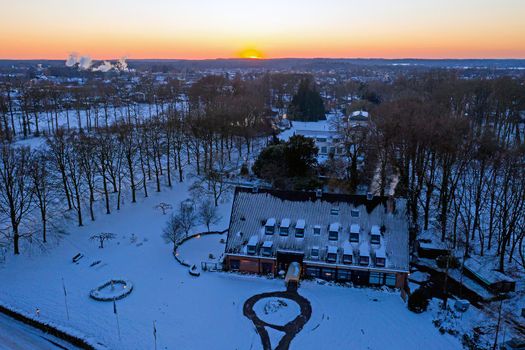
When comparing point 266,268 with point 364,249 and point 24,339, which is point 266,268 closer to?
point 364,249

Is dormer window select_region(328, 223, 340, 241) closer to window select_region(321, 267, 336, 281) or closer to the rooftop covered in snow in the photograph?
the rooftop covered in snow

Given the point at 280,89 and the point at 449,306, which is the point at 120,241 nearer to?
the point at 449,306

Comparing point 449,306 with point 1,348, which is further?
point 449,306

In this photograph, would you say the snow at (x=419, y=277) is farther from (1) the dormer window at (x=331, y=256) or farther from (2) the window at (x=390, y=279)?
(1) the dormer window at (x=331, y=256)

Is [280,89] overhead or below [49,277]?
overhead

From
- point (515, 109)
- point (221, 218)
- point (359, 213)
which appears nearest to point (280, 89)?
point (515, 109)

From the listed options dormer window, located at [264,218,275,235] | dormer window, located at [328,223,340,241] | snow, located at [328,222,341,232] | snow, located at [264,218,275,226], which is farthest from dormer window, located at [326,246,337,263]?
snow, located at [264,218,275,226]

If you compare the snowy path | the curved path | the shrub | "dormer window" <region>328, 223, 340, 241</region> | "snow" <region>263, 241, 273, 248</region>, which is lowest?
the snowy path
